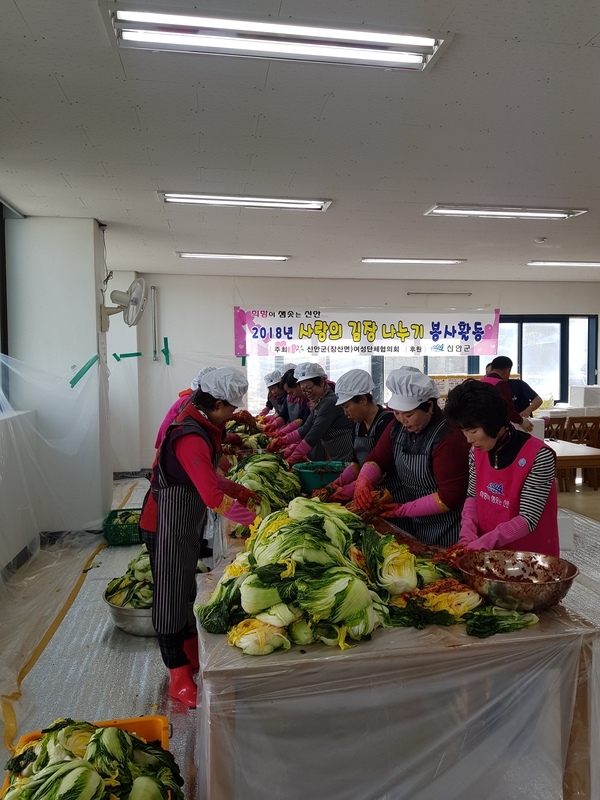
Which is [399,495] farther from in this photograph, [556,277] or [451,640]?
[556,277]

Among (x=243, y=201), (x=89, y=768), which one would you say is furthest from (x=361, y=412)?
(x=243, y=201)

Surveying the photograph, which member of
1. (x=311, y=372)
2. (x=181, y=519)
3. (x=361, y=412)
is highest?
(x=311, y=372)

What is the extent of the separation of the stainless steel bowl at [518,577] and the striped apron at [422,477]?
0.83 metres

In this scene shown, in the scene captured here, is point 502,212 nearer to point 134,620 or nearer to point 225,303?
point 134,620

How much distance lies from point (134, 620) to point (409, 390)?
263cm

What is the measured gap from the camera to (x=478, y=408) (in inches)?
98.7

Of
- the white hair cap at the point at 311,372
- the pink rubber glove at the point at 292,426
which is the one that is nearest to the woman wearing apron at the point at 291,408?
the pink rubber glove at the point at 292,426

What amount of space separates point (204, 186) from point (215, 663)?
14.6ft

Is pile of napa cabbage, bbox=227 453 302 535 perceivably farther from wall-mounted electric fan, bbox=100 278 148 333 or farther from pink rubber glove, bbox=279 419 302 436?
wall-mounted electric fan, bbox=100 278 148 333

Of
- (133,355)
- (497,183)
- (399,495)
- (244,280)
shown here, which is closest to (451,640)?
(399,495)

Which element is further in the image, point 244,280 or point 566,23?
point 244,280

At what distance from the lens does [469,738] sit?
1877 mm

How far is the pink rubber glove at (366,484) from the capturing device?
10.1 feet

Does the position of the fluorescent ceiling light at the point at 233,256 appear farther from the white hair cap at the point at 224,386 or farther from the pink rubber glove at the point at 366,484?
the pink rubber glove at the point at 366,484
